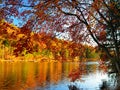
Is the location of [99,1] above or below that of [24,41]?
above

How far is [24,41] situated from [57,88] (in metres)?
26.2

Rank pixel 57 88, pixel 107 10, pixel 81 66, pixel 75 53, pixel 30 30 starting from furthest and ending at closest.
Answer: pixel 57 88 → pixel 81 66 → pixel 75 53 → pixel 107 10 → pixel 30 30

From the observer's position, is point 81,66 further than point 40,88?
No

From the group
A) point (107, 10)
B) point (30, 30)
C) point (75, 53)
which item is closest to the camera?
point (30, 30)

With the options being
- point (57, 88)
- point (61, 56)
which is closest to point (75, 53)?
point (61, 56)

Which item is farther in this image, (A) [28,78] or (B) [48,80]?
(A) [28,78]

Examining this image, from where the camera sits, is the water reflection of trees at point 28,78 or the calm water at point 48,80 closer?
the calm water at point 48,80

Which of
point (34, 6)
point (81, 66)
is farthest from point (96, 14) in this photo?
point (81, 66)

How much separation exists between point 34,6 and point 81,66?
469 inches

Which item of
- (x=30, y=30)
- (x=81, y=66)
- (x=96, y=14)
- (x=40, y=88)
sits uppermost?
(x=96, y=14)

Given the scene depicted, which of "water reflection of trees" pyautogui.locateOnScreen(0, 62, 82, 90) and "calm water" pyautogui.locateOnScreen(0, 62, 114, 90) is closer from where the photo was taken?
"calm water" pyautogui.locateOnScreen(0, 62, 114, 90)

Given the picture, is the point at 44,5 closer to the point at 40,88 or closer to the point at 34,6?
the point at 34,6

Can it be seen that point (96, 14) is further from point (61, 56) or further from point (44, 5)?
point (61, 56)

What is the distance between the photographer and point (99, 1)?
12305 millimetres
